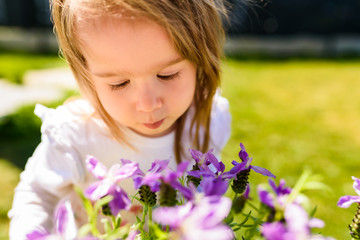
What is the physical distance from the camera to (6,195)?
2064 millimetres

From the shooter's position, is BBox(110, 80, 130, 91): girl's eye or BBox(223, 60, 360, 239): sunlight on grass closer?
BBox(110, 80, 130, 91): girl's eye

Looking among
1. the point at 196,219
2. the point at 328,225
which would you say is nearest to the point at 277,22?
the point at 328,225

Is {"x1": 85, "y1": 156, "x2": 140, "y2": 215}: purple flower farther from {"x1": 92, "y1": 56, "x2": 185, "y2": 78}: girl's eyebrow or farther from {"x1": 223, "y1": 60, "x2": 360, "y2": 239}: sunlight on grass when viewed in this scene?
{"x1": 223, "y1": 60, "x2": 360, "y2": 239}: sunlight on grass

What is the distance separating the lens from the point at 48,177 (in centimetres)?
113

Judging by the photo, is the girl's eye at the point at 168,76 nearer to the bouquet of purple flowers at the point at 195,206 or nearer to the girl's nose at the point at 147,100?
the girl's nose at the point at 147,100

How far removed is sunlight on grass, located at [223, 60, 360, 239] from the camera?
2.29 meters

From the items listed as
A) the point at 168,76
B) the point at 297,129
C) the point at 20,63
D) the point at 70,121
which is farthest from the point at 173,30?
the point at 20,63

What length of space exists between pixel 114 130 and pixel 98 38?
374 mm

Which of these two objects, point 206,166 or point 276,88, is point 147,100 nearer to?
point 206,166

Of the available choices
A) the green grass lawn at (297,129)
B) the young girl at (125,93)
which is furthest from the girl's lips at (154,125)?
the green grass lawn at (297,129)

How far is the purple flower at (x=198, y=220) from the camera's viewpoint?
0.46 meters

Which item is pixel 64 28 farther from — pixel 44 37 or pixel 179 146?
pixel 44 37

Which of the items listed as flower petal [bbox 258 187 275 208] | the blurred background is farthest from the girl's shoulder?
flower petal [bbox 258 187 275 208]

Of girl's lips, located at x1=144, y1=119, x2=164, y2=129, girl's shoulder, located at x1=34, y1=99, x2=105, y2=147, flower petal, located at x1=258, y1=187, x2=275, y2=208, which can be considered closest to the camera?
flower petal, located at x1=258, y1=187, x2=275, y2=208
